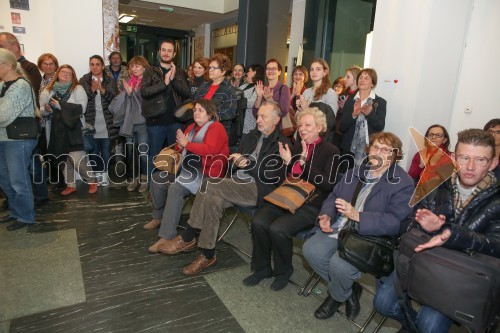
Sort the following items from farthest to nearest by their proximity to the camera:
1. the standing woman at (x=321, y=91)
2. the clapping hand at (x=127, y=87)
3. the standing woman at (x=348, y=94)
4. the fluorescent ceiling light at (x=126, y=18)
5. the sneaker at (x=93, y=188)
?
the fluorescent ceiling light at (x=126, y=18) → the sneaker at (x=93, y=188) → the clapping hand at (x=127, y=87) → the standing woman at (x=348, y=94) → the standing woman at (x=321, y=91)

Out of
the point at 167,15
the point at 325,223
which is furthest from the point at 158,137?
the point at 167,15

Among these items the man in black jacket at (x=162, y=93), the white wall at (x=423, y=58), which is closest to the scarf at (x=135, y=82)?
the man in black jacket at (x=162, y=93)

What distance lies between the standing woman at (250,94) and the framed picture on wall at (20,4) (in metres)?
3.21

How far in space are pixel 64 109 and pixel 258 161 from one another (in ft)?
7.99

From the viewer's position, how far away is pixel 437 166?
6.27 feet

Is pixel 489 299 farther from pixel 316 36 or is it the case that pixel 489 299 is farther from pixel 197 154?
pixel 316 36

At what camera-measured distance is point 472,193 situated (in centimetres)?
190

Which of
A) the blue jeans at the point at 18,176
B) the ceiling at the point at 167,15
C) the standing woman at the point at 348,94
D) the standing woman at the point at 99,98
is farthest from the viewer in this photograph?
the ceiling at the point at 167,15

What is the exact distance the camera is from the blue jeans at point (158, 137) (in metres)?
4.28

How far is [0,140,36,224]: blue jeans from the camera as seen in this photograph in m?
3.25

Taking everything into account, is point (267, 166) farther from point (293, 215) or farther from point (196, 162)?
point (196, 162)

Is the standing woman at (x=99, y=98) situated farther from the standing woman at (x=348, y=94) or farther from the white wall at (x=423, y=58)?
the white wall at (x=423, y=58)

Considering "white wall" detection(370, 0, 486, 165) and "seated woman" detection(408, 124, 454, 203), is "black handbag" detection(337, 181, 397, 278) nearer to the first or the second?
"seated woman" detection(408, 124, 454, 203)

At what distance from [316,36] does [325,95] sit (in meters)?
3.21
